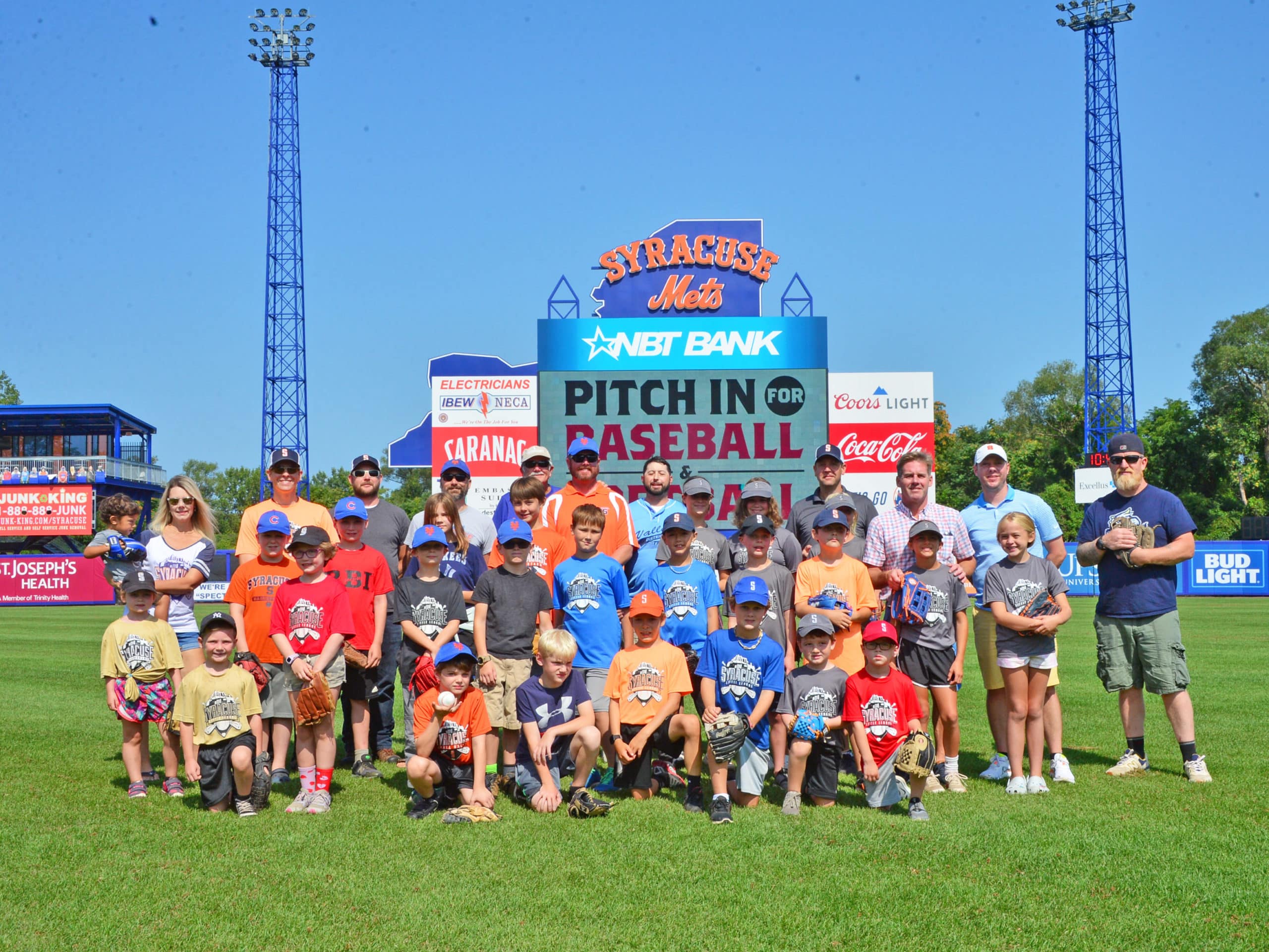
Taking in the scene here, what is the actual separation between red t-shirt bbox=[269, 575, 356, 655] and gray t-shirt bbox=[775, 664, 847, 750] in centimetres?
261

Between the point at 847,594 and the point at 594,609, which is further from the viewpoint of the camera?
the point at 594,609

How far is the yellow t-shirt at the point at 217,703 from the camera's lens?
600 cm

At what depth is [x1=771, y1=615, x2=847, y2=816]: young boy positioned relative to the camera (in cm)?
602

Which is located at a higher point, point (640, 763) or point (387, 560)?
point (387, 560)

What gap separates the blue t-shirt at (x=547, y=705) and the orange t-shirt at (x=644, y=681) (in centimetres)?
20

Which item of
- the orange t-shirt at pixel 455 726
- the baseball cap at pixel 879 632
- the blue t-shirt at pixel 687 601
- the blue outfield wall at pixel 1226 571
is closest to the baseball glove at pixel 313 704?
the orange t-shirt at pixel 455 726

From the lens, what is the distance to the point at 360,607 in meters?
6.70

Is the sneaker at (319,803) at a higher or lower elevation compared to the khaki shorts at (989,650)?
lower

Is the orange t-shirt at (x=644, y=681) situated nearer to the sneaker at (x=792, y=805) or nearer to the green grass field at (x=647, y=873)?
the green grass field at (x=647, y=873)

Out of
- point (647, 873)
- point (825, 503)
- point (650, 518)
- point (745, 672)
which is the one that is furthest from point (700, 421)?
point (647, 873)

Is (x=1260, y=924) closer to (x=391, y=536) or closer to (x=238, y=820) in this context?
(x=238, y=820)

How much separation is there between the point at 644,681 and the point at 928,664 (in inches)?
66.8

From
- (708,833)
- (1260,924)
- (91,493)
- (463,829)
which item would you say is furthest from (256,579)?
(91,493)

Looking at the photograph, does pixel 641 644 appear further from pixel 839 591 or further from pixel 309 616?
pixel 309 616
